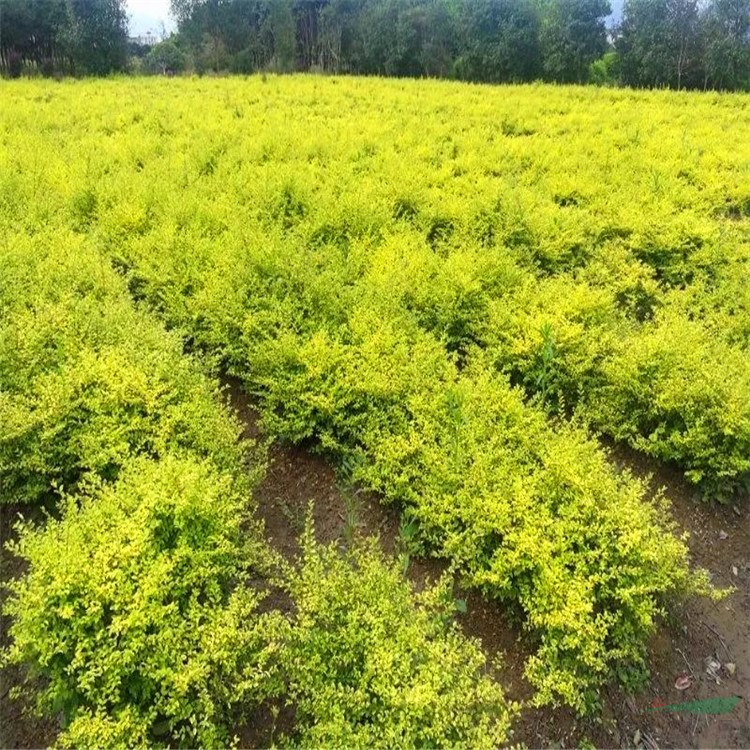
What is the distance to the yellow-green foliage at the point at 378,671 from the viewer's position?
227 cm

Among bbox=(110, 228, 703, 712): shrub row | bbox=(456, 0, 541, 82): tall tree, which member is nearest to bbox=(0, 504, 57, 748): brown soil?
bbox=(110, 228, 703, 712): shrub row

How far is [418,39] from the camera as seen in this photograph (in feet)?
104

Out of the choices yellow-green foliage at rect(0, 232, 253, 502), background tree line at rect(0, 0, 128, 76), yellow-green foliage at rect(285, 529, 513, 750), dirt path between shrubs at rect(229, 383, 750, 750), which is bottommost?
dirt path between shrubs at rect(229, 383, 750, 750)

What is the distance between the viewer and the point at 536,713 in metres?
2.85

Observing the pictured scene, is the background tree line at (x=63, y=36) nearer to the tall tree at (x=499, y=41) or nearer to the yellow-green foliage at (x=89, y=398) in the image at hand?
the tall tree at (x=499, y=41)

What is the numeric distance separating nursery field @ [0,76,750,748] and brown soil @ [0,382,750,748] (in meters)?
0.02

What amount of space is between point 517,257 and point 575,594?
13.3 ft

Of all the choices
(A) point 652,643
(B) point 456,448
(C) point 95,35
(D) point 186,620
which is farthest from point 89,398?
(C) point 95,35

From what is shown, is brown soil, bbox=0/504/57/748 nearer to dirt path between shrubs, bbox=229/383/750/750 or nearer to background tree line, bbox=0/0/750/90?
dirt path between shrubs, bbox=229/383/750/750

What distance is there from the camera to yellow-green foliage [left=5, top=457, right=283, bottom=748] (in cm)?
223

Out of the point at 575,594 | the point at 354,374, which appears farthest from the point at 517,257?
the point at 575,594

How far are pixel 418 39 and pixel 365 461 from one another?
111 feet

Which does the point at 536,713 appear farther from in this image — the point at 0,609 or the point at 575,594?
the point at 0,609

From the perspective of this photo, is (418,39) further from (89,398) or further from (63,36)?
(89,398)
